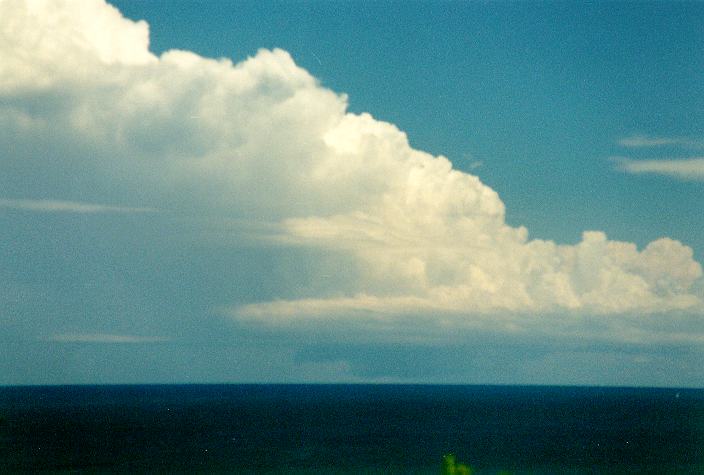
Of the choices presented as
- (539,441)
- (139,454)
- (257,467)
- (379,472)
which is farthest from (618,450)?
(139,454)

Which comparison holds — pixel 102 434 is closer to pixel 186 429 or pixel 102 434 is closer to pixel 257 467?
pixel 186 429

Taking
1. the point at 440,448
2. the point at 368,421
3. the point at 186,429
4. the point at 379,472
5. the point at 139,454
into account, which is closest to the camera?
the point at 379,472

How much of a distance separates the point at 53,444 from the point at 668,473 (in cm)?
6143

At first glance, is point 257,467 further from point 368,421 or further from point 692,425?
point 692,425

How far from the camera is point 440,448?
86000 millimetres

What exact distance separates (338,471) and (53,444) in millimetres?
38676

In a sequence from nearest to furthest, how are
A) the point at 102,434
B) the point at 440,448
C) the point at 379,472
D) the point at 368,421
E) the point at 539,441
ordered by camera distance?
the point at 379,472
the point at 440,448
the point at 539,441
the point at 102,434
the point at 368,421

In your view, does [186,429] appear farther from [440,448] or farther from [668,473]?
[668,473]

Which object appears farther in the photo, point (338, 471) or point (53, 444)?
point (53, 444)

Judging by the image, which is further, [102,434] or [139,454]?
[102,434]

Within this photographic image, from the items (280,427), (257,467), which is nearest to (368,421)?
(280,427)

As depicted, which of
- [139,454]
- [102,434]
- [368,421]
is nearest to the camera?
[139,454]

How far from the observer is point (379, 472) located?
64.4 m

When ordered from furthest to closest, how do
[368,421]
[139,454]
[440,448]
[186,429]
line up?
1. [368,421]
2. [186,429]
3. [440,448]
4. [139,454]
